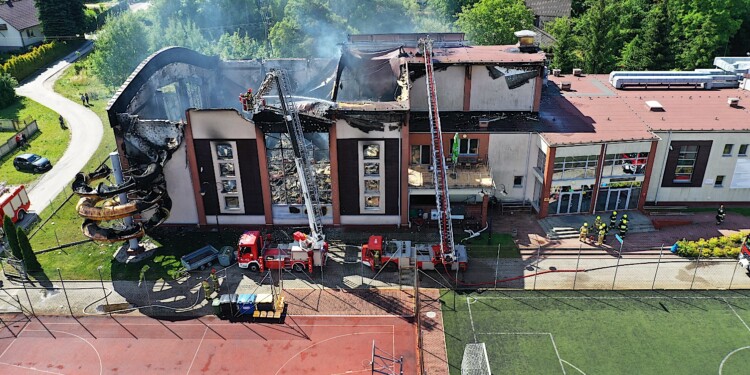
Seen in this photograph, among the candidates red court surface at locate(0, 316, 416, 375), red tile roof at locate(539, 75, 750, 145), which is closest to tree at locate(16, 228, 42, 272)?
red court surface at locate(0, 316, 416, 375)

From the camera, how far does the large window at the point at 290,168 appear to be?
130 ft

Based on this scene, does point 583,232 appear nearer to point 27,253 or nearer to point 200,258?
point 200,258

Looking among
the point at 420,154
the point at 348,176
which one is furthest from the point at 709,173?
the point at 348,176

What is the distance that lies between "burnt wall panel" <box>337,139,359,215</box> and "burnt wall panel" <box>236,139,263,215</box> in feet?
19.3

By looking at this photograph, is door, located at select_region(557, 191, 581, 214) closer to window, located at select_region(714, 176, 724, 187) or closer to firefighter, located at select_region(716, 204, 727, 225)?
firefighter, located at select_region(716, 204, 727, 225)

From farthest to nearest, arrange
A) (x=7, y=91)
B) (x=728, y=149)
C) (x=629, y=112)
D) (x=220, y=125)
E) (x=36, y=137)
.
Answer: (x=7, y=91)
(x=36, y=137)
(x=629, y=112)
(x=728, y=149)
(x=220, y=125)

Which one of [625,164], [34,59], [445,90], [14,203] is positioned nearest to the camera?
[625,164]

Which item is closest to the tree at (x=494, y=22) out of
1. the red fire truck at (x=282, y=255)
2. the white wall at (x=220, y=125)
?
the white wall at (x=220, y=125)

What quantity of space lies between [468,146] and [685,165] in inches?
655

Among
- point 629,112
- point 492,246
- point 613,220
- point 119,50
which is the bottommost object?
point 492,246

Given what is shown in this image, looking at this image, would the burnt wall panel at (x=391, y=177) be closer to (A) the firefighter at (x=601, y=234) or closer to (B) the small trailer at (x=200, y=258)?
(B) the small trailer at (x=200, y=258)

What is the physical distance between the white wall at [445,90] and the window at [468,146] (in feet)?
13.7

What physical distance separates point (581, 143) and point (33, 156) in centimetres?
4892

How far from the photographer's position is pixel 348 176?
4009 cm
